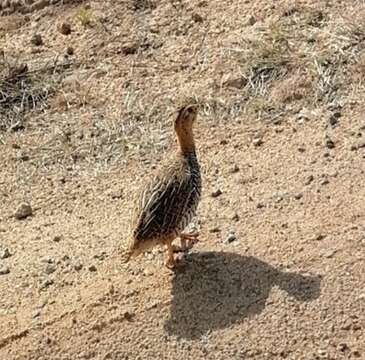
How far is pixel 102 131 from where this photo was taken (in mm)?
10086

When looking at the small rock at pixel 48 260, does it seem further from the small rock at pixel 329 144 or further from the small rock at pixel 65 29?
the small rock at pixel 65 29

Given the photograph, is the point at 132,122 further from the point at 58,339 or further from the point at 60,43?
the point at 58,339

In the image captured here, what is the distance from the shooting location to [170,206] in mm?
7785

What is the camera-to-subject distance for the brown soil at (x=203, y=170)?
7582mm

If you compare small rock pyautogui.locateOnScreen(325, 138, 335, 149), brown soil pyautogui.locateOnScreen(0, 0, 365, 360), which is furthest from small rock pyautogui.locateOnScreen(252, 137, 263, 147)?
small rock pyautogui.locateOnScreen(325, 138, 335, 149)

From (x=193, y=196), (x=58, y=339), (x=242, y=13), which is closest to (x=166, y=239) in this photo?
(x=193, y=196)

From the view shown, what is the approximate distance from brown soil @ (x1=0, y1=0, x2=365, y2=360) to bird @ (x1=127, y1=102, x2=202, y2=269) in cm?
30

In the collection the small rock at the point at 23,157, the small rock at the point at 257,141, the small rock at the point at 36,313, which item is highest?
the small rock at the point at 36,313

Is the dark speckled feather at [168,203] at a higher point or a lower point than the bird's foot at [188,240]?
higher

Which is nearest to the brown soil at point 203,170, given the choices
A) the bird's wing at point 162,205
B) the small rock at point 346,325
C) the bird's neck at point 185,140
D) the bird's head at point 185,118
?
the small rock at point 346,325

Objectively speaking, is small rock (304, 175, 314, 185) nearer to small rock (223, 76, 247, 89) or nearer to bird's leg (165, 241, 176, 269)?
bird's leg (165, 241, 176, 269)

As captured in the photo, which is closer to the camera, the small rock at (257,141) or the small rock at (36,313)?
the small rock at (36,313)

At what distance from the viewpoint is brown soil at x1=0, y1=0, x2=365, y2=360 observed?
7582mm

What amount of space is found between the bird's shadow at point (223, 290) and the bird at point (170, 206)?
23 centimetres
